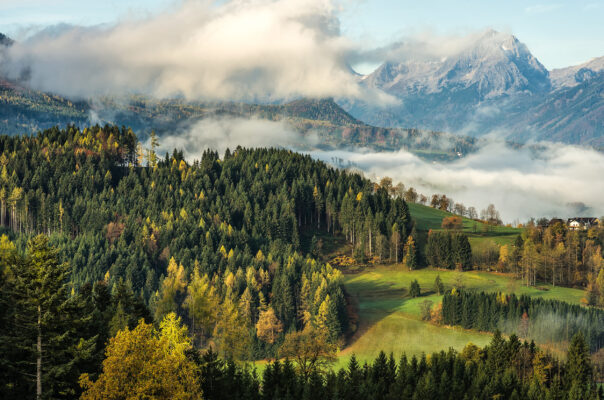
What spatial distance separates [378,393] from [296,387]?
1829 cm

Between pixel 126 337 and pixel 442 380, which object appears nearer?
pixel 126 337

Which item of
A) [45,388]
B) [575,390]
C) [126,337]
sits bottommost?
[575,390]

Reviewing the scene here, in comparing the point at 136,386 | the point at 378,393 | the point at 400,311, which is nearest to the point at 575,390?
the point at 378,393

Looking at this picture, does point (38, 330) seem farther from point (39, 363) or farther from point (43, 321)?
point (39, 363)

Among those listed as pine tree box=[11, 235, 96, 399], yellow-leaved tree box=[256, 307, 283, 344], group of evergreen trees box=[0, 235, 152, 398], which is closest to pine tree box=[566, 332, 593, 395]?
yellow-leaved tree box=[256, 307, 283, 344]

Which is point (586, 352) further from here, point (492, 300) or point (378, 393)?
point (378, 393)

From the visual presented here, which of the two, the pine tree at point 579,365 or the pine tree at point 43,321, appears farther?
the pine tree at point 579,365

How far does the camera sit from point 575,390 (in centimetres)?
11900

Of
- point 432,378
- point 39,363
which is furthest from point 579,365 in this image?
point 39,363

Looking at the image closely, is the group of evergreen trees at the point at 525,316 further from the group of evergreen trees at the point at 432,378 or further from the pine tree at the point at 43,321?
the pine tree at the point at 43,321

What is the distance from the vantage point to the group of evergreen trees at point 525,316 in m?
169

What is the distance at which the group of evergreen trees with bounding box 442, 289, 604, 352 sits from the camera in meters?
169

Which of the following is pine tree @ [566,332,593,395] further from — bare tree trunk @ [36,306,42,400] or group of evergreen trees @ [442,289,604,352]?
bare tree trunk @ [36,306,42,400]

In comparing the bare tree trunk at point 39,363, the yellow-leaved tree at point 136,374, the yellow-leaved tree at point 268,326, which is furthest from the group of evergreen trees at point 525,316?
the bare tree trunk at point 39,363
